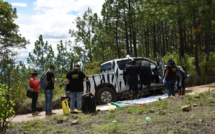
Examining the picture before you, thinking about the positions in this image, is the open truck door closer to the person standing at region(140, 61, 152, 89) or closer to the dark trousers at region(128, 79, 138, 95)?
the person standing at region(140, 61, 152, 89)

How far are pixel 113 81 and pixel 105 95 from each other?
2.40 ft

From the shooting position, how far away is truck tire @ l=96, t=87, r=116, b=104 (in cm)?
926

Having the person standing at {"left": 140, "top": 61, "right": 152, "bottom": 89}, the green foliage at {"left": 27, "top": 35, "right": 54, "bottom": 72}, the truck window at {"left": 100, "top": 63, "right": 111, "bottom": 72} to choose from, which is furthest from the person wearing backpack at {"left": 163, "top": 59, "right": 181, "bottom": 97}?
the green foliage at {"left": 27, "top": 35, "right": 54, "bottom": 72}

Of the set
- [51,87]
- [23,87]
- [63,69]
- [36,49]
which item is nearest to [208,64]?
[51,87]

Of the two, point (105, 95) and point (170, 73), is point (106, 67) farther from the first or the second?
point (170, 73)

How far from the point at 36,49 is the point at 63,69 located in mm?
12103

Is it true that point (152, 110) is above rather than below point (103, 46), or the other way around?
below

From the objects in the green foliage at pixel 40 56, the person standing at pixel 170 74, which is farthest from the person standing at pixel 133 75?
the green foliage at pixel 40 56

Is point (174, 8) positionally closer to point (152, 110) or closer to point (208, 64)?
point (152, 110)

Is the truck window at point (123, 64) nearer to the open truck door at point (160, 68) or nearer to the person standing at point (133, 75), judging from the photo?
the person standing at point (133, 75)

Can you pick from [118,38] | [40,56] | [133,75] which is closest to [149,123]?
[133,75]

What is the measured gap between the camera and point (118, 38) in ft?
98.6

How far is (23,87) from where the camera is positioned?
11664mm

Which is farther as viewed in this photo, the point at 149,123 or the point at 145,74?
the point at 145,74
